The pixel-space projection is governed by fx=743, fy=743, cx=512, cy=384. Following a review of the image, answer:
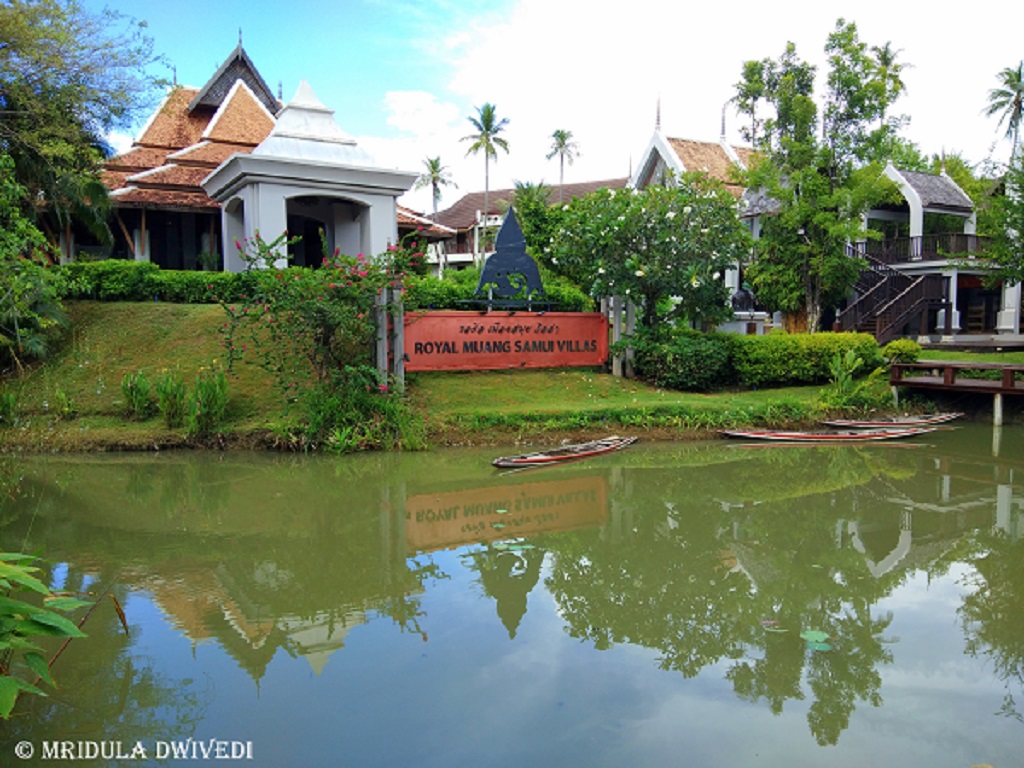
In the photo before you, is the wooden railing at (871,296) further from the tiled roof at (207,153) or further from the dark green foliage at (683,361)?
the tiled roof at (207,153)

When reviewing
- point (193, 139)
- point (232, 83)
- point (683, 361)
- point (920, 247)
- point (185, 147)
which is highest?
point (232, 83)

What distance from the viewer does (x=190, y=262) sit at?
19.1 m

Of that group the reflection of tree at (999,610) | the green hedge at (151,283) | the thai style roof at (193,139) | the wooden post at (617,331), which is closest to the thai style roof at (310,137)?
the thai style roof at (193,139)

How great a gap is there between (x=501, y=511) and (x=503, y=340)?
620cm

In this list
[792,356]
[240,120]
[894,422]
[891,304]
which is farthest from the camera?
[891,304]

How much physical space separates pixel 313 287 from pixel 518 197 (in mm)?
12754

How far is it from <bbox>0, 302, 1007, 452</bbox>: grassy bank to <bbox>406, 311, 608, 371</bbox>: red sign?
0.27 metres

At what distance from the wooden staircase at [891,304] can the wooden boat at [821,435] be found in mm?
9725

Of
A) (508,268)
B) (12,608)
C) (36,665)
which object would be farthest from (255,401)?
(36,665)

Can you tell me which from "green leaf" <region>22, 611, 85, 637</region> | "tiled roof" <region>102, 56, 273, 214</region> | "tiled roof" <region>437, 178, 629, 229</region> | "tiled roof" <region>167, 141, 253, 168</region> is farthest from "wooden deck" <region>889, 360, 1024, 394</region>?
"tiled roof" <region>437, 178, 629, 229</region>

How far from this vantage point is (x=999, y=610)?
4969mm

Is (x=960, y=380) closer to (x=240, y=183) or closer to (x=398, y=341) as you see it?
(x=398, y=341)

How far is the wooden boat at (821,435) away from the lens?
1125 cm

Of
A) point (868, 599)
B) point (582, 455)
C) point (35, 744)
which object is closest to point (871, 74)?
point (582, 455)
